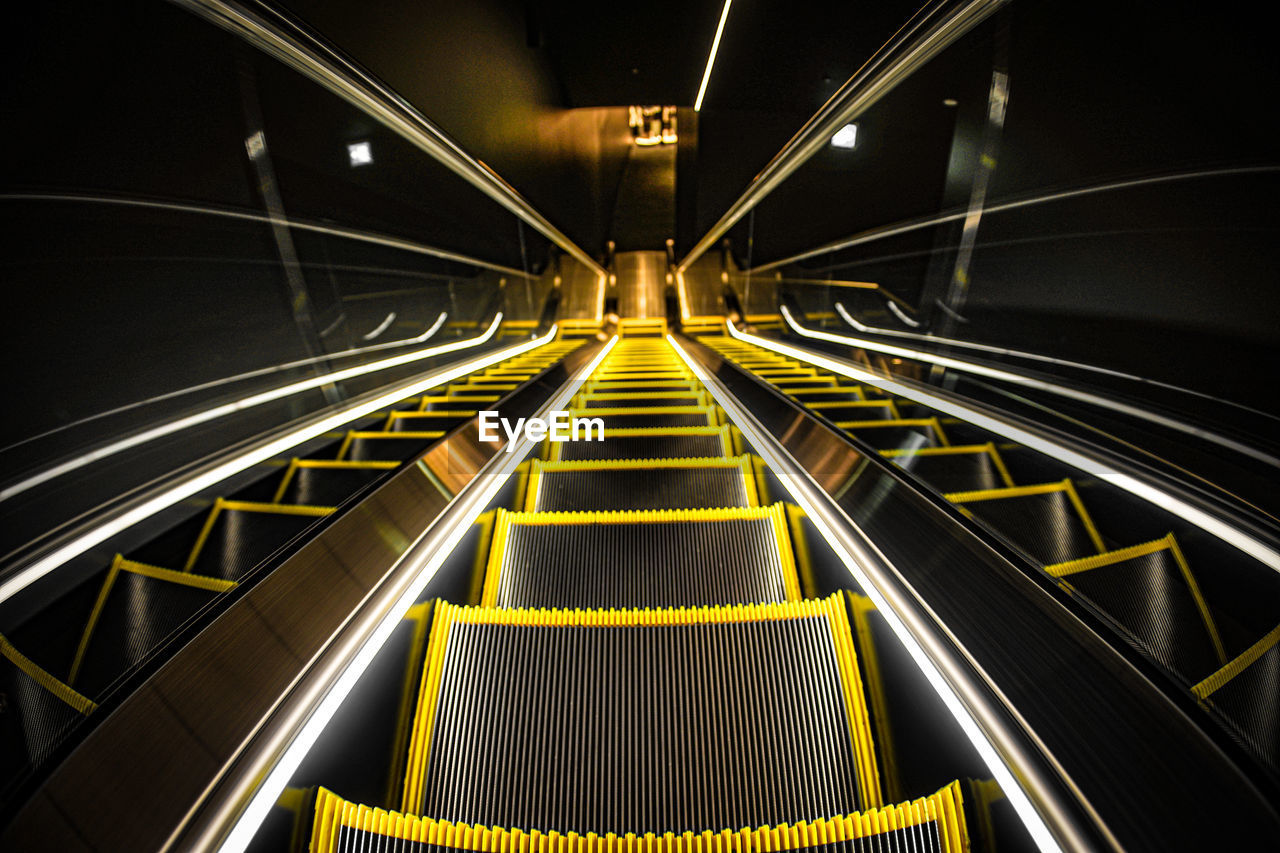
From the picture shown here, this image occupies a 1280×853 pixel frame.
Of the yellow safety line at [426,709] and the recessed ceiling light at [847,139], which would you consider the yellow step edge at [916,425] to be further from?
the recessed ceiling light at [847,139]

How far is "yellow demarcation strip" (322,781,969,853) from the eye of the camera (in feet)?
2.54

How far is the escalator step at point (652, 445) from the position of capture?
2.77 m

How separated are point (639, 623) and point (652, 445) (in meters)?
1.59

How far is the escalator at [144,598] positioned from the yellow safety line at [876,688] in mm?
1244

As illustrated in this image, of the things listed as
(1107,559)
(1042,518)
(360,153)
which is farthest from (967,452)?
(360,153)

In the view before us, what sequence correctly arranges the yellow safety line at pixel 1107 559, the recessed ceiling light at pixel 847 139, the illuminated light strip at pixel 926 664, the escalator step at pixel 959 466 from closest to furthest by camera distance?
1. the illuminated light strip at pixel 926 664
2. the yellow safety line at pixel 1107 559
3. the escalator step at pixel 959 466
4. the recessed ceiling light at pixel 847 139

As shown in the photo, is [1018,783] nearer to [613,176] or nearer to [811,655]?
[811,655]

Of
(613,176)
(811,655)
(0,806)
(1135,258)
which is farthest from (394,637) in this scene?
(613,176)

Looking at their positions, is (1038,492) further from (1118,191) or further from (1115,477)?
(1118,191)

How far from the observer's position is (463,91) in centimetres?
515

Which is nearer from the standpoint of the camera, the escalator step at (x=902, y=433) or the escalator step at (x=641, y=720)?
the escalator step at (x=641, y=720)

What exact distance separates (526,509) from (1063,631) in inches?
70.5

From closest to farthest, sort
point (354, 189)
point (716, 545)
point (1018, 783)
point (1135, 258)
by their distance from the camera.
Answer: point (1018, 783), point (716, 545), point (1135, 258), point (354, 189)

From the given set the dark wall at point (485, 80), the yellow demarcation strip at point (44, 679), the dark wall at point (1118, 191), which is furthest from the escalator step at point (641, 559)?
the dark wall at point (1118, 191)
